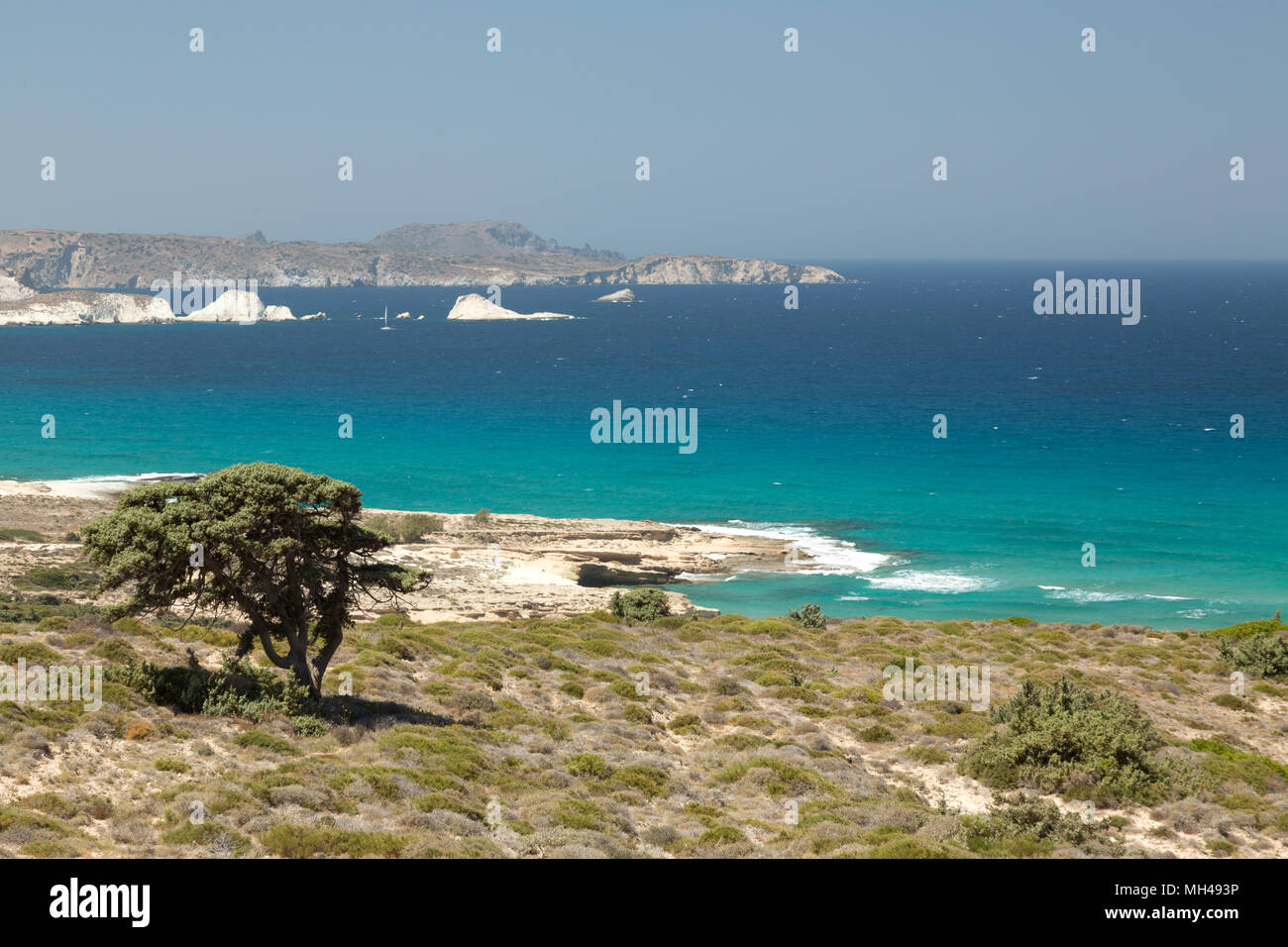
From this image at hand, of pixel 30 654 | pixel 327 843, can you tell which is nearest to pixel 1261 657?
pixel 327 843

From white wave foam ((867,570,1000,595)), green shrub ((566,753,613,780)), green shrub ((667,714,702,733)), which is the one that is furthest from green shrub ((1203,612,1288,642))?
green shrub ((566,753,613,780))

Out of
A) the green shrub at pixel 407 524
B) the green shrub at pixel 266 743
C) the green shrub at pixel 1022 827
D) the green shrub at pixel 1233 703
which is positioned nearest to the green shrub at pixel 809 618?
the green shrub at pixel 1233 703

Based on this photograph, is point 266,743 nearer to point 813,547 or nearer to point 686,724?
point 686,724

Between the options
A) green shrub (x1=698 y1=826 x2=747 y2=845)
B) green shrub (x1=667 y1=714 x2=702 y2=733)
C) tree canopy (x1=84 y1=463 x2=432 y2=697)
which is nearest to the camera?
green shrub (x1=698 y1=826 x2=747 y2=845)

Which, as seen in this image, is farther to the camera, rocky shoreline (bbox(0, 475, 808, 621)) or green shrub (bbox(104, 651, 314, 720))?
rocky shoreline (bbox(0, 475, 808, 621))

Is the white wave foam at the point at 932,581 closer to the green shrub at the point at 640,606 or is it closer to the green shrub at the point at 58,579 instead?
the green shrub at the point at 640,606

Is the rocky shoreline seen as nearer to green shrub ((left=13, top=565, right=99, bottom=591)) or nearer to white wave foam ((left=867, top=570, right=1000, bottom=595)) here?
green shrub ((left=13, top=565, right=99, bottom=591))

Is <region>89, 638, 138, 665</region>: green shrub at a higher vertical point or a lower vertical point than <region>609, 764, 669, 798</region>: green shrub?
higher
